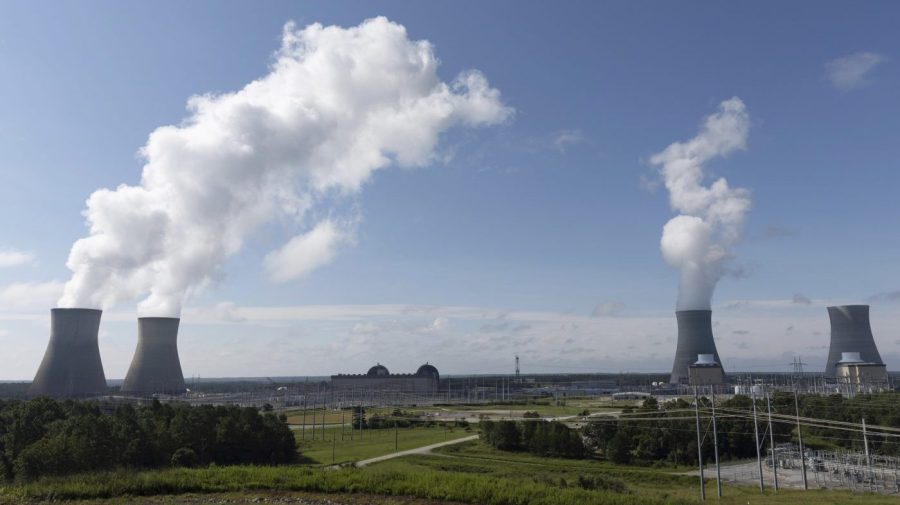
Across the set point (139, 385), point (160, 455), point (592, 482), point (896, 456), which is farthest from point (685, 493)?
point (139, 385)

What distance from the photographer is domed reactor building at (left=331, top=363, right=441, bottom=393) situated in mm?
108125

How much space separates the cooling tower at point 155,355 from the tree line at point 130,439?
21.6 m

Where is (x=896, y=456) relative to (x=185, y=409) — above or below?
below

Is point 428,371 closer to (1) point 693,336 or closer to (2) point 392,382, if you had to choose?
(2) point 392,382

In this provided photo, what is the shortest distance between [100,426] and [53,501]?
13.5m

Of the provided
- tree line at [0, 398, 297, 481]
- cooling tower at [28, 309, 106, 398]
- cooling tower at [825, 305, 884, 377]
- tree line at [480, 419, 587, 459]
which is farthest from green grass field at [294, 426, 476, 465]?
cooling tower at [825, 305, 884, 377]

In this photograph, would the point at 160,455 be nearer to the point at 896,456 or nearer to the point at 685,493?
the point at 685,493

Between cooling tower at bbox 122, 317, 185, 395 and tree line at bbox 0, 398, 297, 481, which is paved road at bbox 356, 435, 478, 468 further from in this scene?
cooling tower at bbox 122, 317, 185, 395

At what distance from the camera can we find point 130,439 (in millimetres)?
25625

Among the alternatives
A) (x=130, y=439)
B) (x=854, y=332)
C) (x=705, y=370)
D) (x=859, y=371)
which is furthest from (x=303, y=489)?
(x=854, y=332)

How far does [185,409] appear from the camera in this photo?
3306cm

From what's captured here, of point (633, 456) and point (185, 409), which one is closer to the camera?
point (185, 409)

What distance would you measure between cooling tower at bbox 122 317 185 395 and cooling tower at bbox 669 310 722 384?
59120 millimetres

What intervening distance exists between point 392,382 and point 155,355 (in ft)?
177
